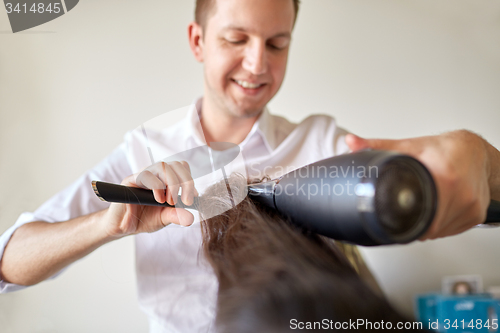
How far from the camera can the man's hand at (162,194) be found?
542 mm

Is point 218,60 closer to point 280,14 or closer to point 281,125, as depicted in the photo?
point 280,14

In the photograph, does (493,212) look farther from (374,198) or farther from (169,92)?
(169,92)

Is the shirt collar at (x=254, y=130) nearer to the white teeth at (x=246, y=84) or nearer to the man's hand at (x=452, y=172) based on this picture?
the white teeth at (x=246, y=84)

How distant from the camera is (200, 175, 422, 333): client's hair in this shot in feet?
0.93

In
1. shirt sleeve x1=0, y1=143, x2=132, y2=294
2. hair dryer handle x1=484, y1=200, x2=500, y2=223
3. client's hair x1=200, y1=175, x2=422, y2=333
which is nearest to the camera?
client's hair x1=200, y1=175, x2=422, y2=333

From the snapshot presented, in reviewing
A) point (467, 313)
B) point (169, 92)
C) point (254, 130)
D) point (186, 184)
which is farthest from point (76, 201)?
point (467, 313)

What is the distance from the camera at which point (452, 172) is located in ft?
1.26

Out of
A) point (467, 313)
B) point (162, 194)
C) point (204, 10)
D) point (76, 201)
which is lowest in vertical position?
point (467, 313)

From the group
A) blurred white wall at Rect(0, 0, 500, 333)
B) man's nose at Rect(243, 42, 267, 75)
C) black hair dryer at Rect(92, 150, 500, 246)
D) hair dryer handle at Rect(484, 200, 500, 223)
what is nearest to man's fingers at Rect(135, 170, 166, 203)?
black hair dryer at Rect(92, 150, 500, 246)

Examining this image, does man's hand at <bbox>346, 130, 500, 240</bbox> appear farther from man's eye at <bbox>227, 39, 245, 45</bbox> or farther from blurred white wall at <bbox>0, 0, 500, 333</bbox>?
blurred white wall at <bbox>0, 0, 500, 333</bbox>

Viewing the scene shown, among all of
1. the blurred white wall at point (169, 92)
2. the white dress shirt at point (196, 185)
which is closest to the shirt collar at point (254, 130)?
the white dress shirt at point (196, 185)

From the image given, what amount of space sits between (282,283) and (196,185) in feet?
1.02

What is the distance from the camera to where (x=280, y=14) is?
1039mm

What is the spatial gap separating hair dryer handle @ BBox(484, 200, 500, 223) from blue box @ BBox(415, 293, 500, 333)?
1361mm
